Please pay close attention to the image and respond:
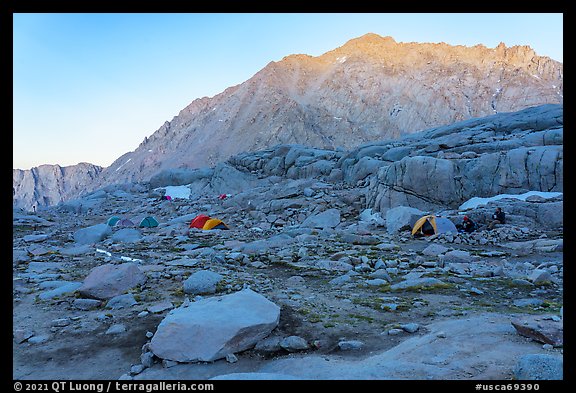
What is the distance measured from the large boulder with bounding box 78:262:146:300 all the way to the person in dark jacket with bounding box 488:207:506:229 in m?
14.3

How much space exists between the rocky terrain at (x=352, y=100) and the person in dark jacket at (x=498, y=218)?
62.7 meters

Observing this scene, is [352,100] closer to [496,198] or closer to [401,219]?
[496,198]

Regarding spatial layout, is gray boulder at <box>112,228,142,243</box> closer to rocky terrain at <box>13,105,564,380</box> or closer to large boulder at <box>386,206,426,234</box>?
rocky terrain at <box>13,105,564,380</box>

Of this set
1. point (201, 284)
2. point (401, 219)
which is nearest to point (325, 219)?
point (401, 219)

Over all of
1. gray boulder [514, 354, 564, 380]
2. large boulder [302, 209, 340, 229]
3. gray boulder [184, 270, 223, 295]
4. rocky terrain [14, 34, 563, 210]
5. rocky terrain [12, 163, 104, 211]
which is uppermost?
rocky terrain [14, 34, 563, 210]

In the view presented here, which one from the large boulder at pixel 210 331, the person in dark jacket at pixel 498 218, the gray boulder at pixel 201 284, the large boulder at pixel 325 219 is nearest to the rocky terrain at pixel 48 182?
the large boulder at pixel 325 219

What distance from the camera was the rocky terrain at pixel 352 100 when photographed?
85562 mm

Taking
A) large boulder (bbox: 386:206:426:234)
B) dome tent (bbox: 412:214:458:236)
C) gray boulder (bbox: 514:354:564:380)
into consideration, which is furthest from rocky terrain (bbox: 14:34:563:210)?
gray boulder (bbox: 514:354:564:380)

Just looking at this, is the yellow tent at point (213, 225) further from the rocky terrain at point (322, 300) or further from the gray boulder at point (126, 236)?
the gray boulder at point (126, 236)

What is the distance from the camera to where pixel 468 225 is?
16.2 m

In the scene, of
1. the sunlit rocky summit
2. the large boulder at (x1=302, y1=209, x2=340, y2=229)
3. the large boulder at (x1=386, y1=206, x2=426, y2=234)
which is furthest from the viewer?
the large boulder at (x1=302, y1=209, x2=340, y2=229)

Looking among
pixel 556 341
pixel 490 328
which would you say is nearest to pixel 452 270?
pixel 490 328

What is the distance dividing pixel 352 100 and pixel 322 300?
92.8 meters

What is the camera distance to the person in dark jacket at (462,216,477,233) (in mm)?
16062
